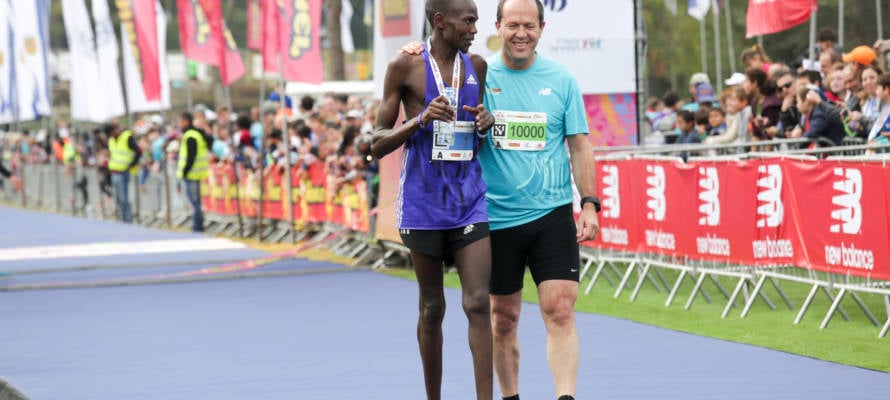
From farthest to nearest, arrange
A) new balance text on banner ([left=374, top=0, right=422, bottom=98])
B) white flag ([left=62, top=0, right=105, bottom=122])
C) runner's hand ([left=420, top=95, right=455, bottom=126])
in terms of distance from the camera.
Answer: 1. white flag ([left=62, top=0, right=105, bottom=122])
2. new balance text on banner ([left=374, top=0, right=422, bottom=98])
3. runner's hand ([left=420, top=95, right=455, bottom=126])

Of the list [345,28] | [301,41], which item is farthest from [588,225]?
[345,28]

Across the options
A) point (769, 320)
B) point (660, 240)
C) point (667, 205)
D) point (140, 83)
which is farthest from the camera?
point (140, 83)

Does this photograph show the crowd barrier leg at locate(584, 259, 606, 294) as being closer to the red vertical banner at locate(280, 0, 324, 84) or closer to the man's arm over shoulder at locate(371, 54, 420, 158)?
the red vertical banner at locate(280, 0, 324, 84)

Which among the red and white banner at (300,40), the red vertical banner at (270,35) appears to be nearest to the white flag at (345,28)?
the red vertical banner at (270,35)

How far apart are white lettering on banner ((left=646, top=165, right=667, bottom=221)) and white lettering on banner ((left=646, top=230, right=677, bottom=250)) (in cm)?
13

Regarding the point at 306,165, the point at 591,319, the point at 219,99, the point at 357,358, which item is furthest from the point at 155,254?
the point at 219,99

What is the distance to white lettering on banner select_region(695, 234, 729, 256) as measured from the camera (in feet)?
42.7

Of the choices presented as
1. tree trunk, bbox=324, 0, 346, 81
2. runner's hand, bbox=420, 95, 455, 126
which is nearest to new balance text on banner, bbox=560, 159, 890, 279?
runner's hand, bbox=420, 95, 455, 126

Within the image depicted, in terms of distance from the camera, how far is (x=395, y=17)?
57.4 ft

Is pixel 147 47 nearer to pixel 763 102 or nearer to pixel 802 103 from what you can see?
pixel 763 102

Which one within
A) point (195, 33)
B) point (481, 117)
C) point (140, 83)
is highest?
point (195, 33)

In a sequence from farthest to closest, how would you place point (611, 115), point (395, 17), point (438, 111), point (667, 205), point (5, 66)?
point (5, 66) < point (611, 115) < point (395, 17) < point (667, 205) < point (438, 111)

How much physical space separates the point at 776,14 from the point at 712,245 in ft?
13.3

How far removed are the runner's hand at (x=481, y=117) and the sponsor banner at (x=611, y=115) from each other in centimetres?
1076
